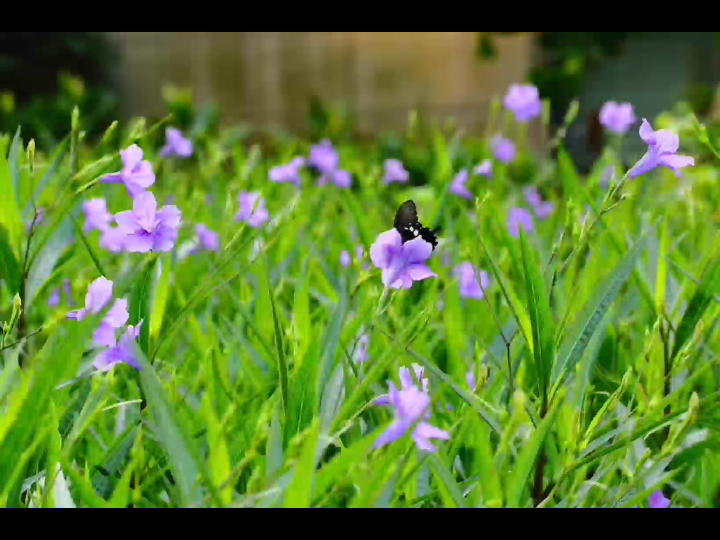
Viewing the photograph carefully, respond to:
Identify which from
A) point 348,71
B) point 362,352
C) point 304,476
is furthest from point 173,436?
point 348,71

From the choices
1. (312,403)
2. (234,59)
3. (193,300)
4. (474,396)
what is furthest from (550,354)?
(234,59)

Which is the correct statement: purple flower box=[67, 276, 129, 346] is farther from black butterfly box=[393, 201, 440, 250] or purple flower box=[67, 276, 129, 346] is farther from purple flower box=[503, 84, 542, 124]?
purple flower box=[503, 84, 542, 124]

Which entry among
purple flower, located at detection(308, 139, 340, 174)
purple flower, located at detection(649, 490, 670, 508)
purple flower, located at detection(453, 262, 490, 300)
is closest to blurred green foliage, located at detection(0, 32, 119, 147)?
purple flower, located at detection(308, 139, 340, 174)

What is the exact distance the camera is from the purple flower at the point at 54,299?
4.47ft

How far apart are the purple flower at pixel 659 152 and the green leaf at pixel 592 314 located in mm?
150

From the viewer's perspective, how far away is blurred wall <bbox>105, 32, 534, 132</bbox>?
26.7ft

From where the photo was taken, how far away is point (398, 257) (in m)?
0.77

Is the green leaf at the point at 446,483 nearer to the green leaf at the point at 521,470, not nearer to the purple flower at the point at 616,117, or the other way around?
the green leaf at the point at 521,470

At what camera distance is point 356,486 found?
627 millimetres

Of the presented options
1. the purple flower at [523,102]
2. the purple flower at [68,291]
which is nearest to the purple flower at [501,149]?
the purple flower at [523,102]

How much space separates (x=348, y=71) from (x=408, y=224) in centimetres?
778

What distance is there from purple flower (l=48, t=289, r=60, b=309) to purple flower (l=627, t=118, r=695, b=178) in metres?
0.87

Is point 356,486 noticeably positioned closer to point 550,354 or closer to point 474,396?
point 474,396
